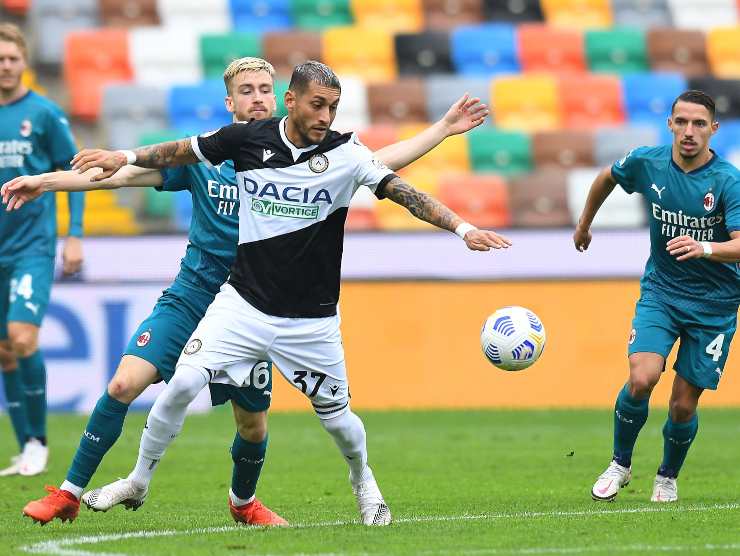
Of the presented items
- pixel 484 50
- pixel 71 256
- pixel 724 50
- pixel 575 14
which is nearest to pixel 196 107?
pixel 484 50

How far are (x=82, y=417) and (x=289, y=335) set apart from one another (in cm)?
773

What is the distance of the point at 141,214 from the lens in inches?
640

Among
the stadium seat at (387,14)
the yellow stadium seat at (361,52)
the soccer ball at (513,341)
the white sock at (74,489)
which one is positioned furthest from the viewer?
the stadium seat at (387,14)

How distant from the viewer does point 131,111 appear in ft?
59.0

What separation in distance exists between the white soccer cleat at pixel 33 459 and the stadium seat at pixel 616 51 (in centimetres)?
1234

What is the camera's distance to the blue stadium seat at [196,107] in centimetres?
1805

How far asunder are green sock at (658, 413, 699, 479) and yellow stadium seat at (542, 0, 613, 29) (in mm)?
13474

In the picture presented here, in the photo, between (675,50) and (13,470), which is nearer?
(13,470)

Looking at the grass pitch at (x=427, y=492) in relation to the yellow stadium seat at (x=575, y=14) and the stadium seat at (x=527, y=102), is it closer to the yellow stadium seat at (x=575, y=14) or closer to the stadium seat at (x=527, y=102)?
the stadium seat at (x=527, y=102)

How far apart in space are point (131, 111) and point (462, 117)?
11210 mm

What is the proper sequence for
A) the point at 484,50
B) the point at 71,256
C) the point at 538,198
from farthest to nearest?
the point at 484,50 → the point at 538,198 → the point at 71,256

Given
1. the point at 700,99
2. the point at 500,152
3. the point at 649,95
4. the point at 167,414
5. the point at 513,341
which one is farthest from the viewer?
the point at 649,95

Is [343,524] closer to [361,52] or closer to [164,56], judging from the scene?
[164,56]

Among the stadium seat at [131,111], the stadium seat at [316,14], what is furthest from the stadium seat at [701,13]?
the stadium seat at [131,111]
